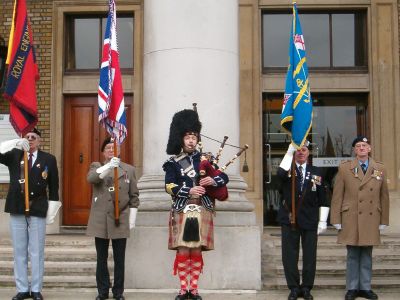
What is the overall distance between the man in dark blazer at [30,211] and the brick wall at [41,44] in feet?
15.2

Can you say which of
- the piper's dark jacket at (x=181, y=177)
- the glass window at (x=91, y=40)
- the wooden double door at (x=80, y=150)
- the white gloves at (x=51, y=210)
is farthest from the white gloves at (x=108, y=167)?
the glass window at (x=91, y=40)

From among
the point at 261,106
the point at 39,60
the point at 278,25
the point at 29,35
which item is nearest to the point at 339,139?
the point at 261,106

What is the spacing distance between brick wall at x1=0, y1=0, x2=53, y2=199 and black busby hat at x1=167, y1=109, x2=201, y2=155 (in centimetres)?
565

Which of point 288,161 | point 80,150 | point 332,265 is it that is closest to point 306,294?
point 288,161

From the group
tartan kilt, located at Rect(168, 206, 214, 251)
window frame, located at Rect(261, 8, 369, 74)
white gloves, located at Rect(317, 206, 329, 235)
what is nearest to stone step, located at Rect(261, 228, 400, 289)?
white gloves, located at Rect(317, 206, 329, 235)

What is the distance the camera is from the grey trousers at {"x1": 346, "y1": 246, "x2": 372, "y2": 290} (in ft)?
23.8

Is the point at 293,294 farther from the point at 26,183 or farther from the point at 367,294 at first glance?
the point at 26,183

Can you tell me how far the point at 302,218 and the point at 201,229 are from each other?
1282mm

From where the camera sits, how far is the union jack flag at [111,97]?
7148 mm

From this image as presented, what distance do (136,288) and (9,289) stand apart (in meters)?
1.58

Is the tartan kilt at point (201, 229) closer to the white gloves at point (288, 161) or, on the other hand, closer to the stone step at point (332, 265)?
the white gloves at point (288, 161)

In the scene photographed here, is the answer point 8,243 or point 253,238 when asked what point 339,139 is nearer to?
point 253,238

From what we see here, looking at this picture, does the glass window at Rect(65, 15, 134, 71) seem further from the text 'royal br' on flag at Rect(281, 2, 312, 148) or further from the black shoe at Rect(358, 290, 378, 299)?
the black shoe at Rect(358, 290, 378, 299)

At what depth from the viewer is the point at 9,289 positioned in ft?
26.2
